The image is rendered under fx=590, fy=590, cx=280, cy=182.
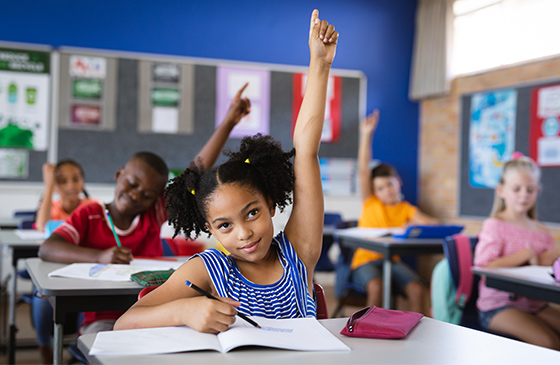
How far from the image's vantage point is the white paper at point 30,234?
2.87m

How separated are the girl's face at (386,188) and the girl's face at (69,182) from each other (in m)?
1.96

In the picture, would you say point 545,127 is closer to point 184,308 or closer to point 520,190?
point 520,190

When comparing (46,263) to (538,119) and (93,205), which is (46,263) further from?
(538,119)

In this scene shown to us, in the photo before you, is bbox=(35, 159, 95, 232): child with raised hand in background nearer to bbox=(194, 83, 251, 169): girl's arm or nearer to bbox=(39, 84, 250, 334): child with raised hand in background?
bbox=(39, 84, 250, 334): child with raised hand in background

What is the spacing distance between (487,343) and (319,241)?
0.46m

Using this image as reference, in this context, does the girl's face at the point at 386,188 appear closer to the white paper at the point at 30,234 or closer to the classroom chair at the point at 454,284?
the classroom chair at the point at 454,284

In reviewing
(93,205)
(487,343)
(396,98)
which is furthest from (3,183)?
(487,343)

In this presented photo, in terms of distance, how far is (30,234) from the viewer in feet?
9.91

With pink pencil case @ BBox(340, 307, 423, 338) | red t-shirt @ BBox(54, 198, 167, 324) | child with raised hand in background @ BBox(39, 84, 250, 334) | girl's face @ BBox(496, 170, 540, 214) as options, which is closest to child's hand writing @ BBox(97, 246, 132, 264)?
child with raised hand in background @ BBox(39, 84, 250, 334)

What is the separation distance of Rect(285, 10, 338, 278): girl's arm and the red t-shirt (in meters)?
0.91

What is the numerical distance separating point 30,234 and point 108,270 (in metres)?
1.38

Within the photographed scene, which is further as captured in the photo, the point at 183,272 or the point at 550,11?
the point at 550,11

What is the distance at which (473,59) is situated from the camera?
5.60 m

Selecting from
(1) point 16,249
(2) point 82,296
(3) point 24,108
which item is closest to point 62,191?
(1) point 16,249
